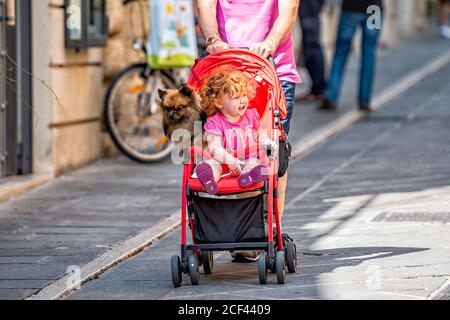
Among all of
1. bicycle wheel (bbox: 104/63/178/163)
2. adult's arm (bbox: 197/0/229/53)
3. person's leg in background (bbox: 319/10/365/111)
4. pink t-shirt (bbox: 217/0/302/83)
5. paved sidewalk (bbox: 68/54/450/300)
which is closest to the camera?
paved sidewalk (bbox: 68/54/450/300)

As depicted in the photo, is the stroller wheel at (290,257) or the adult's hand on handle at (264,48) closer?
the stroller wheel at (290,257)

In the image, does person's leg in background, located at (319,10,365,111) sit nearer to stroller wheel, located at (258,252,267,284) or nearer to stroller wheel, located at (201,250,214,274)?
stroller wheel, located at (201,250,214,274)

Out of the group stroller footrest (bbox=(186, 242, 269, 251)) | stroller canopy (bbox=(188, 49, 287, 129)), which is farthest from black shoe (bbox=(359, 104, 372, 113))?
stroller footrest (bbox=(186, 242, 269, 251))

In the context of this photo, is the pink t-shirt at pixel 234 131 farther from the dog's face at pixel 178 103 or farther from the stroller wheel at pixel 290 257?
the stroller wheel at pixel 290 257

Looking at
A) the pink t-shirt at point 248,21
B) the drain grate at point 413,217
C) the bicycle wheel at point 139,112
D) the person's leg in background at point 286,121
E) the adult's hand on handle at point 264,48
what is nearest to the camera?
the adult's hand on handle at point 264,48

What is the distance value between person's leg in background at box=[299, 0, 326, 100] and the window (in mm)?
4850

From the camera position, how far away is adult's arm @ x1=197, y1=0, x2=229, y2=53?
740 centimetres

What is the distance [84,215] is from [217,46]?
243 cm

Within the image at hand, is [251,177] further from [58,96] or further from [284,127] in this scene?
[58,96]

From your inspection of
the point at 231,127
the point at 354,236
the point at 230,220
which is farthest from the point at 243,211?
the point at 354,236

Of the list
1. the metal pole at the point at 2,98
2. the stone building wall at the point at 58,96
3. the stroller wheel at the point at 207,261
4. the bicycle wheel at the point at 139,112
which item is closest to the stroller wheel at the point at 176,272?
the stroller wheel at the point at 207,261

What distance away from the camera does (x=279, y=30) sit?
739cm

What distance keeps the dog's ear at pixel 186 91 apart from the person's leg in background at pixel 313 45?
974 centimetres

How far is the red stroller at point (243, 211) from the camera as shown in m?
6.91
